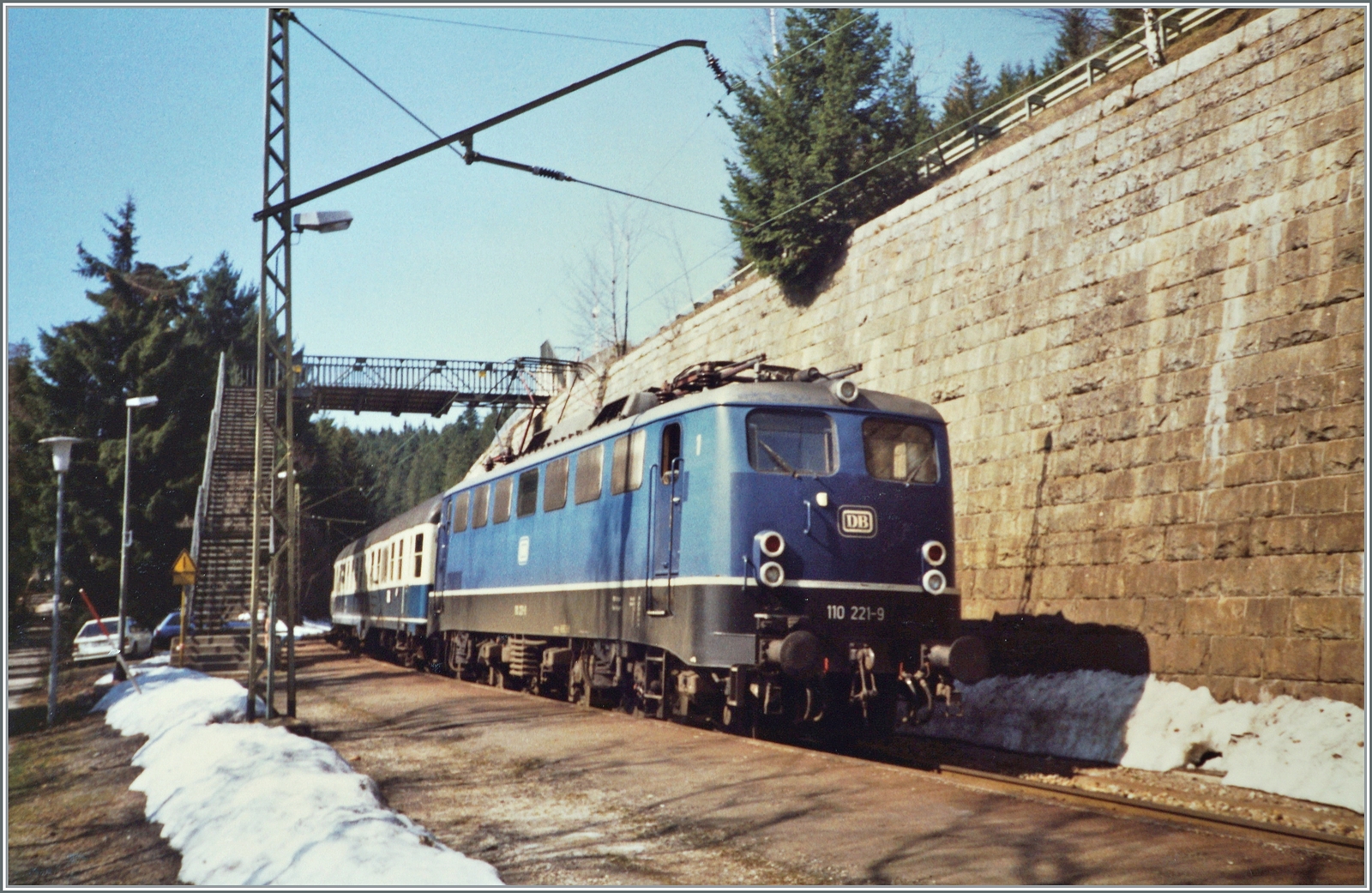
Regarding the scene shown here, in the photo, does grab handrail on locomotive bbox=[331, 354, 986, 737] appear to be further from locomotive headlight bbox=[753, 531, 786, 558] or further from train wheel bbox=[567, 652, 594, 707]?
train wheel bbox=[567, 652, 594, 707]

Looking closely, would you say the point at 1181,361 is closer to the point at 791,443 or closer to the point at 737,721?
the point at 791,443

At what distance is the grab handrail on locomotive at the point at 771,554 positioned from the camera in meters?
9.88

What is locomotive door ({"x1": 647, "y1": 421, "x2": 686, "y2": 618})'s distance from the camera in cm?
1082

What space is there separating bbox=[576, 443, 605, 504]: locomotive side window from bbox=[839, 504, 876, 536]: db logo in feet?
11.5

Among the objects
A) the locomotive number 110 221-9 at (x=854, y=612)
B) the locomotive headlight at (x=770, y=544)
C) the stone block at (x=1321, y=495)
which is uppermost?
the stone block at (x=1321, y=495)

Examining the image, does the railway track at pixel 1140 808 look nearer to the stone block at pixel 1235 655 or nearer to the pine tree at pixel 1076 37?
the stone block at pixel 1235 655

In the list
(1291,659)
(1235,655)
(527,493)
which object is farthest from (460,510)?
(1291,659)

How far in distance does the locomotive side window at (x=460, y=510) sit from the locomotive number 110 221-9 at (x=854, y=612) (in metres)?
10.6

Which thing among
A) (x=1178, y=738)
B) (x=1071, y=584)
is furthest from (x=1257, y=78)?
(x=1178, y=738)

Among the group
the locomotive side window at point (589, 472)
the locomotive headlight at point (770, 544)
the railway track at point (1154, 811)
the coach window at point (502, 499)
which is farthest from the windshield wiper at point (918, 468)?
the coach window at point (502, 499)

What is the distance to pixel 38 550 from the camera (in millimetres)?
35719

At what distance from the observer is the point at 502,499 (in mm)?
17141

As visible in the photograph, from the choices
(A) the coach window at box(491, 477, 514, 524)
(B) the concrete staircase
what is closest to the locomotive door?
(A) the coach window at box(491, 477, 514, 524)

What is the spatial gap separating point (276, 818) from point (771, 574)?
4.52 metres
